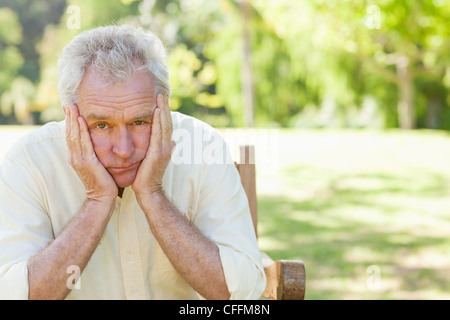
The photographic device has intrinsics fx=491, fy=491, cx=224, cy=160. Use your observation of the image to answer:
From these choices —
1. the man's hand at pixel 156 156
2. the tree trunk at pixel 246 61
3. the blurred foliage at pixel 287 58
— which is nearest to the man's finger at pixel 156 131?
the man's hand at pixel 156 156

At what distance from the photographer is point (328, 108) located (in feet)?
69.9

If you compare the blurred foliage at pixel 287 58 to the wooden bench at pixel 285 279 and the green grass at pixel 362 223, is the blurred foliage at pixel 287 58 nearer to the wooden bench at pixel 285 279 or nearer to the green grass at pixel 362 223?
the green grass at pixel 362 223

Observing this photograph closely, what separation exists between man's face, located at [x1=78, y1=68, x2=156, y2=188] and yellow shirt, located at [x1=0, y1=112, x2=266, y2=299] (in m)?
0.23

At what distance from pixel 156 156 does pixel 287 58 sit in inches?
721

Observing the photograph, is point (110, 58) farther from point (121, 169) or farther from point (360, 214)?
point (360, 214)

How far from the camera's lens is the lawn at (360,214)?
4770mm

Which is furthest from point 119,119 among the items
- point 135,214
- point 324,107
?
point 324,107

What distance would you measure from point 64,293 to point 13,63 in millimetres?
30230

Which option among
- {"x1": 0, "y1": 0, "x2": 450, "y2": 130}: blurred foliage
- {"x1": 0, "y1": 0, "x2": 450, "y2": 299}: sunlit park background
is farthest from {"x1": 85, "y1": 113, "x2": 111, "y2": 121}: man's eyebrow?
{"x1": 0, "y1": 0, "x2": 450, "y2": 130}: blurred foliage

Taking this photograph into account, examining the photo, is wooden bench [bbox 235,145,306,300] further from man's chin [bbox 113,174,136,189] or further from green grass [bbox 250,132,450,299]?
green grass [bbox 250,132,450,299]

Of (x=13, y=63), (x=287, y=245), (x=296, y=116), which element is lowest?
(x=287, y=245)

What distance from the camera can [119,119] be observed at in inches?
80.6

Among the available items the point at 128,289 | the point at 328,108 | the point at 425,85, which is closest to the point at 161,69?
the point at 128,289

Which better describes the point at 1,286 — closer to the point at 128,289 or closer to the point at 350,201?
the point at 128,289
